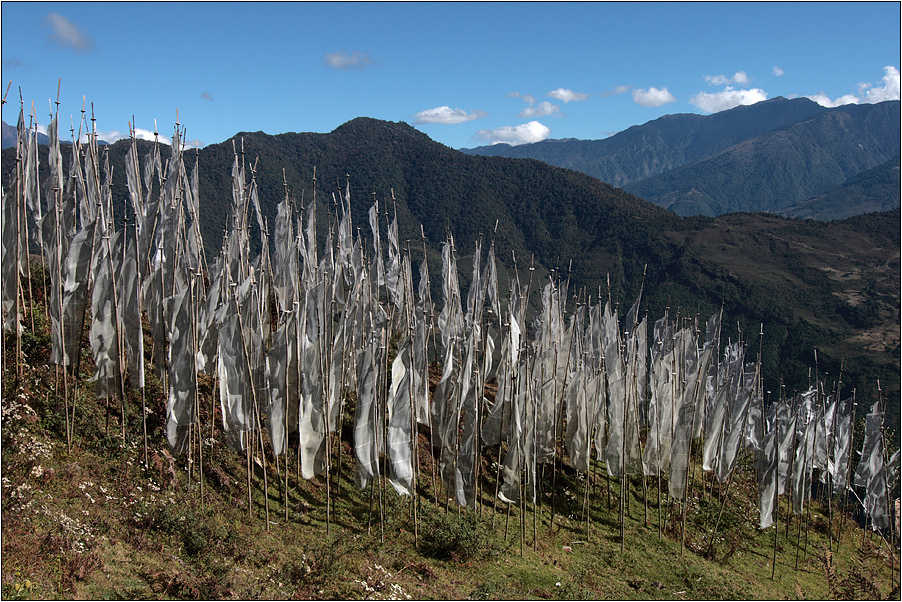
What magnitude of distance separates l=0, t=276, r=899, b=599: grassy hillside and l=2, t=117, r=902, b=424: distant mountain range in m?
59.4

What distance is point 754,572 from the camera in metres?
17.0

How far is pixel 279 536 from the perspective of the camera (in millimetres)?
13242

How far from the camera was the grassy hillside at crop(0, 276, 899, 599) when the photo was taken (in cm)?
1073

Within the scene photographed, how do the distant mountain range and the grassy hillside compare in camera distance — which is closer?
the grassy hillside

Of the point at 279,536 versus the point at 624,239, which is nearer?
the point at 279,536

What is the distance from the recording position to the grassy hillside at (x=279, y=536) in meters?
10.7

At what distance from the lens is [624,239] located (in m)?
150

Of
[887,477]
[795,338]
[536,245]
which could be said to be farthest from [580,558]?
[536,245]

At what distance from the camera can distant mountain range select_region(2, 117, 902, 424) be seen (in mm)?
102000

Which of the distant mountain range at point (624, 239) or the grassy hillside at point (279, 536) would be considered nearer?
the grassy hillside at point (279, 536)

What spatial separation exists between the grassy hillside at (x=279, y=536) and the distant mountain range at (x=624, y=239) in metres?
59.4

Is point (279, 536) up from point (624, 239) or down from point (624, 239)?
down

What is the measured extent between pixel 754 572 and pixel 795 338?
97826 mm

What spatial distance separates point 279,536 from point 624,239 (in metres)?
144
